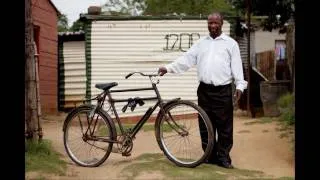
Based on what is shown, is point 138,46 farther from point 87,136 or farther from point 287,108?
point 87,136

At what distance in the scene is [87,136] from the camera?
21.1 ft

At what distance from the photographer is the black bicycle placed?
5949 mm

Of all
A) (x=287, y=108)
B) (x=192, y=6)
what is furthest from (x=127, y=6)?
(x=287, y=108)

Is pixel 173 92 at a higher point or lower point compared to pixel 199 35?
lower

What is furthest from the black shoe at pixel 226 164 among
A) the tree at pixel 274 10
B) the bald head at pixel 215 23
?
the tree at pixel 274 10

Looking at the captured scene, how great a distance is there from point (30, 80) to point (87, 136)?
3.38 ft

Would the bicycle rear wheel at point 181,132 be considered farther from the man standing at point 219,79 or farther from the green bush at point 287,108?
the green bush at point 287,108

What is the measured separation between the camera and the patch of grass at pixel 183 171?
18.3ft

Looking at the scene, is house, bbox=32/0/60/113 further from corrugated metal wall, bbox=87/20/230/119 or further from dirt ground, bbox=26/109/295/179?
dirt ground, bbox=26/109/295/179

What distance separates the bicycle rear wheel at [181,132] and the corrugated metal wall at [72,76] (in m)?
12.9
